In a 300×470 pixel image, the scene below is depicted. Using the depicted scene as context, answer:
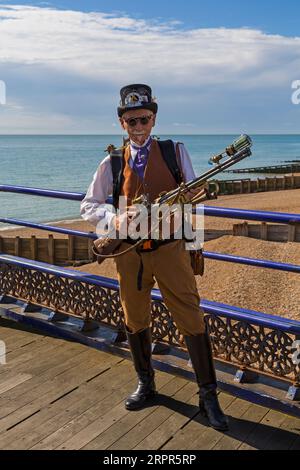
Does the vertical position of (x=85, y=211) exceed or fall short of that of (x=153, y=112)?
it falls short

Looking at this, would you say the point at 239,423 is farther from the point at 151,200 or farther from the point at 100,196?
the point at 100,196

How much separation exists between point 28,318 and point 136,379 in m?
1.39

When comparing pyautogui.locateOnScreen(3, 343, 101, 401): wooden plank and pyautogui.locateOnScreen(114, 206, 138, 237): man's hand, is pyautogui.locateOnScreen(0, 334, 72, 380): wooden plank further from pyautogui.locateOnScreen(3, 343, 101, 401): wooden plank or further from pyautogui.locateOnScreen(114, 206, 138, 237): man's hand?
pyautogui.locateOnScreen(114, 206, 138, 237): man's hand

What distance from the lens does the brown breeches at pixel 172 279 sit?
3078 mm

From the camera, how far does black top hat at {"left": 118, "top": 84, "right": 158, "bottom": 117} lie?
304 cm

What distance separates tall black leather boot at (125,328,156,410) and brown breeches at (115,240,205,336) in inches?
12.2

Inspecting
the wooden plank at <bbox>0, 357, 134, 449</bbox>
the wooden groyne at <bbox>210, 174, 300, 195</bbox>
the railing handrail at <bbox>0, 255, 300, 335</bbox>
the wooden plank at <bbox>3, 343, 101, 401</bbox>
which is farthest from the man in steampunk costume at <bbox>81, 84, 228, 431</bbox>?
the wooden groyne at <bbox>210, 174, 300, 195</bbox>

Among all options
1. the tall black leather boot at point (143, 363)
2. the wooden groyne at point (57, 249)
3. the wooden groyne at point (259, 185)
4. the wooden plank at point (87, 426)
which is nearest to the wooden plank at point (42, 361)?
the wooden plank at point (87, 426)

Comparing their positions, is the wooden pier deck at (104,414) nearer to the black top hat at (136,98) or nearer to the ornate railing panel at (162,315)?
the ornate railing panel at (162,315)

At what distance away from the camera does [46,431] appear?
3088mm

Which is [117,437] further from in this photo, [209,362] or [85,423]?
[209,362]

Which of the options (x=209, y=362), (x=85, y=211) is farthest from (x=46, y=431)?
(x=85, y=211)

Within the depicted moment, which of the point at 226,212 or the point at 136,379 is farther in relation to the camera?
the point at 136,379

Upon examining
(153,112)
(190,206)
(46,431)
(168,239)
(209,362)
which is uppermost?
(153,112)
